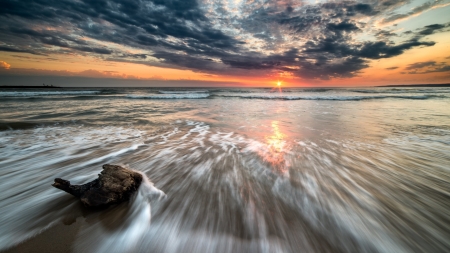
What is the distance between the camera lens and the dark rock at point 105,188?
2186mm

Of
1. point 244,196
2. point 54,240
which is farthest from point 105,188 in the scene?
point 244,196

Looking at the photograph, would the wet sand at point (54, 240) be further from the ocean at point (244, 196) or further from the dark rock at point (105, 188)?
the dark rock at point (105, 188)

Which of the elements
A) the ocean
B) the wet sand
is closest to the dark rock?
the ocean

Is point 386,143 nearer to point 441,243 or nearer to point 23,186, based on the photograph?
point 441,243

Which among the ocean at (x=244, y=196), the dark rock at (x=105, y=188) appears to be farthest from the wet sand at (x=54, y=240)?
the dark rock at (x=105, y=188)

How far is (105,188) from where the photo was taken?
2262mm

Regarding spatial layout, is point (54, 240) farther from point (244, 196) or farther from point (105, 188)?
point (244, 196)

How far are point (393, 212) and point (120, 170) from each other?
3713mm

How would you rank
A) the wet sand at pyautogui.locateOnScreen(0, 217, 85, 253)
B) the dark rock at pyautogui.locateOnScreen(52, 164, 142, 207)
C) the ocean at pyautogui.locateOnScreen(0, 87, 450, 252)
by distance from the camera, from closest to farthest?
the wet sand at pyautogui.locateOnScreen(0, 217, 85, 253), the ocean at pyautogui.locateOnScreen(0, 87, 450, 252), the dark rock at pyautogui.locateOnScreen(52, 164, 142, 207)

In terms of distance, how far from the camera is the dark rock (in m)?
2.19

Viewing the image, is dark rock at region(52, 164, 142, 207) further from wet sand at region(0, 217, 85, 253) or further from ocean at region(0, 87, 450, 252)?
wet sand at region(0, 217, 85, 253)

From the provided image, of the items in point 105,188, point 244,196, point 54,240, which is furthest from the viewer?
point 244,196

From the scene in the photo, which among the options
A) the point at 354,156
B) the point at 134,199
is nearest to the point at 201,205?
the point at 134,199

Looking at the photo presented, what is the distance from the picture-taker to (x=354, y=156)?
3.95 metres
